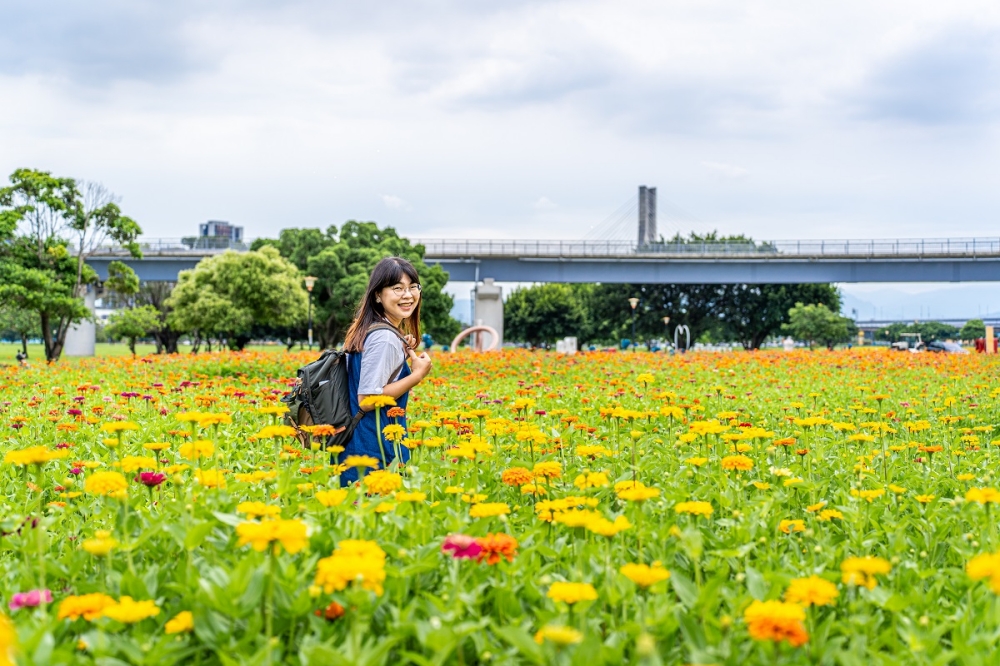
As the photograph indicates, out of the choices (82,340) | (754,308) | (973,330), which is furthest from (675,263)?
(973,330)

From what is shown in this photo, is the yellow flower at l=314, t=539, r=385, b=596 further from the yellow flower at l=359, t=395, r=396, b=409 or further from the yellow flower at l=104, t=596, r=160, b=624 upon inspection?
the yellow flower at l=359, t=395, r=396, b=409

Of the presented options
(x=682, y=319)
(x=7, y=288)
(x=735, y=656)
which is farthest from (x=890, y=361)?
(x=682, y=319)

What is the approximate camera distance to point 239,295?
38.8 metres

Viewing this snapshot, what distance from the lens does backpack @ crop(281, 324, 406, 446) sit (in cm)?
462

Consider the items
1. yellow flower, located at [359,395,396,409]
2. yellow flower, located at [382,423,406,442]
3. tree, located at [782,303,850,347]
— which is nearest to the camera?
yellow flower, located at [382,423,406,442]

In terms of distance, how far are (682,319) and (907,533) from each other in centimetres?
5804

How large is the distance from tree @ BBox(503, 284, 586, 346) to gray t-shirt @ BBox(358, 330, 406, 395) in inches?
2567

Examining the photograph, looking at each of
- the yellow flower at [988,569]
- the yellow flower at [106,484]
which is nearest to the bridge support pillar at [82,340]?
the yellow flower at [106,484]

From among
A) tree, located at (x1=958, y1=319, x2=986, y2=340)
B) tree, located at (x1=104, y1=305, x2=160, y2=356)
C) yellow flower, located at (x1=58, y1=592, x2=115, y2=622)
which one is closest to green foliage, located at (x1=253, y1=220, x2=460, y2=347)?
tree, located at (x1=104, y1=305, x2=160, y2=356)

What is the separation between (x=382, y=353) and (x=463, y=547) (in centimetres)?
214

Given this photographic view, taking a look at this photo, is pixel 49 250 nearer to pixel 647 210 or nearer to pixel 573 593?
pixel 573 593

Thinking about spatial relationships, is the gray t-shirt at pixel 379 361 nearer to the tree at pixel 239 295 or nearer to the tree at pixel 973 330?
the tree at pixel 239 295

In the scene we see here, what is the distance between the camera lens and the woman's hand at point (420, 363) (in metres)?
4.42

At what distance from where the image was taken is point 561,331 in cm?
7088
